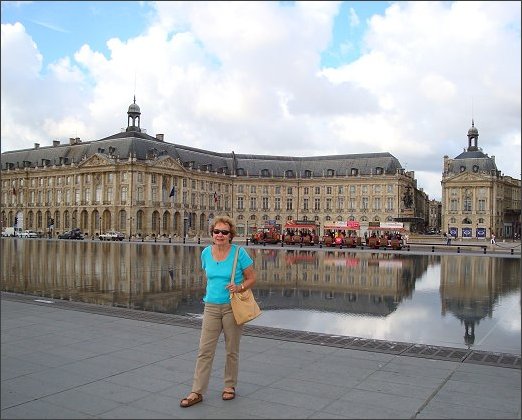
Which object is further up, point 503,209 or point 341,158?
point 341,158

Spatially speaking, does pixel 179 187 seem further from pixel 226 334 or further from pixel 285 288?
pixel 226 334

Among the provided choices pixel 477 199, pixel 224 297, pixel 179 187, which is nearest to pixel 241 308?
pixel 224 297

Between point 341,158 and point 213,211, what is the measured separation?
97.7ft

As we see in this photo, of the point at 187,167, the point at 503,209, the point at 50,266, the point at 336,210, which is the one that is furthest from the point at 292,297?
the point at 503,209

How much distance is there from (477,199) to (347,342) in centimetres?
11098

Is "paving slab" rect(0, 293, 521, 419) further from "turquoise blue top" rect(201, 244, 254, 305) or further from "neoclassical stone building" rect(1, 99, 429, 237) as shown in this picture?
"neoclassical stone building" rect(1, 99, 429, 237)

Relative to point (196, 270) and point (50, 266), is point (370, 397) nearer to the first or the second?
point (196, 270)

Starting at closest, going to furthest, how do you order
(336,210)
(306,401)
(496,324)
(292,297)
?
(306,401), (496,324), (292,297), (336,210)

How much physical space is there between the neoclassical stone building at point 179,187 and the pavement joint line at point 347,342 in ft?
261

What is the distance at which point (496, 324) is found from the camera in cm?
1196

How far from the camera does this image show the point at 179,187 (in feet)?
334

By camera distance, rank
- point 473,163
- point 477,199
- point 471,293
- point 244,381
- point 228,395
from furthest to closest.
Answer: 1. point 473,163
2. point 477,199
3. point 471,293
4. point 244,381
5. point 228,395

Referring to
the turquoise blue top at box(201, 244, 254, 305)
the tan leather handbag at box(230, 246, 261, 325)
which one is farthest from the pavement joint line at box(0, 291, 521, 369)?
the turquoise blue top at box(201, 244, 254, 305)

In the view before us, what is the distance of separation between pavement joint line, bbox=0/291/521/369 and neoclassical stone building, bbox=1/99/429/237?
261ft
